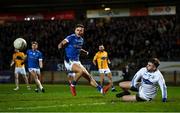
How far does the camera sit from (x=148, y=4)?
140 feet

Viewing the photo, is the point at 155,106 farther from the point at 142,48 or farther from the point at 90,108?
the point at 142,48

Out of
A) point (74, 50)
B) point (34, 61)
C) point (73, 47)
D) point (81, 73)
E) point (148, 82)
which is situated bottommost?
point (148, 82)

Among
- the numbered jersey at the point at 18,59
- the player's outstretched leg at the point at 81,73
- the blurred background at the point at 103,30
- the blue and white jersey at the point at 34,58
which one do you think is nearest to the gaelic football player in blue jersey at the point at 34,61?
the blue and white jersey at the point at 34,58

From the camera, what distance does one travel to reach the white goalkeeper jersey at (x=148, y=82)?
1580cm

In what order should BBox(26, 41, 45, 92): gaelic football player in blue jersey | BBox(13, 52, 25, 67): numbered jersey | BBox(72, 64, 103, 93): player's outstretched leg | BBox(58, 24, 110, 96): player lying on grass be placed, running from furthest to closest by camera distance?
1. BBox(13, 52, 25, 67): numbered jersey
2. BBox(26, 41, 45, 92): gaelic football player in blue jersey
3. BBox(58, 24, 110, 96): player lying on grass
4. BBox(72, 64, 103, 93): player's outstretched leg

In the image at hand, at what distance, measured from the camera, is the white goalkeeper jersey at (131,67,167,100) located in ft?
51.9

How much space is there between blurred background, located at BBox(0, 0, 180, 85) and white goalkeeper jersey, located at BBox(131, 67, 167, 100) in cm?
2165

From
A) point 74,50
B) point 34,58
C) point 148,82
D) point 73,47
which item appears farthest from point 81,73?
point 34,58

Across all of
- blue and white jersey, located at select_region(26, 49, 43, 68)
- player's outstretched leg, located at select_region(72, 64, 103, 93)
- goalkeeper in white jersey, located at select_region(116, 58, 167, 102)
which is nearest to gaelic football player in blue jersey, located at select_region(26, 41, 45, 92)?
blue and white jersey, located at select_region(26, 49, 43, 68)

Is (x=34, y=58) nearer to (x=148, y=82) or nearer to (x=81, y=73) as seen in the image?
(x=81, y=73)

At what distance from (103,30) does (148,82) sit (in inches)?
1068

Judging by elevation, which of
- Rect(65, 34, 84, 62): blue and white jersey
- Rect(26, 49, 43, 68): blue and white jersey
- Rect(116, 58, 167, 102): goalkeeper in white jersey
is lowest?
Rect(116, 58, 167, 102): goalkeeper in white jersey

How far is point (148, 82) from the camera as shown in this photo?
16.0 m

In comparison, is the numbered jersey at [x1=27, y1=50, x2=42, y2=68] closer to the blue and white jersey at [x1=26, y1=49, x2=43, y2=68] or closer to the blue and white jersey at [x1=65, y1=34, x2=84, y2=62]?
the blue and white jersey at [x1=26, y1=49, x2=43, y2=68]
